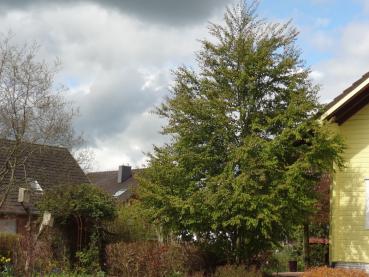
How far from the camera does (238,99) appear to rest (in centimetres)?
1650

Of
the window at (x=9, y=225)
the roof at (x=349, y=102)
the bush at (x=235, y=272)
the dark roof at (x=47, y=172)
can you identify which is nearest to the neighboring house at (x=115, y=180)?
the dark roof at (x=47, y=172)

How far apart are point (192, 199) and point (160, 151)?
199cm

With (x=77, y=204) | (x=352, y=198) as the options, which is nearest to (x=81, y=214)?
(x=77, y=204)

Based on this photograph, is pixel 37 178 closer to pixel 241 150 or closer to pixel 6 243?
pixel 6 243

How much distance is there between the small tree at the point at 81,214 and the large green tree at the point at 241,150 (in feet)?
15.0

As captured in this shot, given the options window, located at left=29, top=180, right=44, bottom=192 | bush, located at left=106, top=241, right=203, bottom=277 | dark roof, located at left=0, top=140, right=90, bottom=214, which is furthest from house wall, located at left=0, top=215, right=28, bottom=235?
bush, located at left=106, top=241, right=203, bottom=277

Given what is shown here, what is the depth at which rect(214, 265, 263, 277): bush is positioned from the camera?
14828 millimetres

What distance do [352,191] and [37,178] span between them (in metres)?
19.3

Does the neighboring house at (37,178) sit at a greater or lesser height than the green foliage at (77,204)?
greater

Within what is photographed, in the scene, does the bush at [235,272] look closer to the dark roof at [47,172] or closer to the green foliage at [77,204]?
the green foliage at [77,204]

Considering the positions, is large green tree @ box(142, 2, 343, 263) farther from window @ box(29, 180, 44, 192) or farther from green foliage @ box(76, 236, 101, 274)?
window @ box(29, 180, 44, 192)

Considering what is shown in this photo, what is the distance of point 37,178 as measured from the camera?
32188mm

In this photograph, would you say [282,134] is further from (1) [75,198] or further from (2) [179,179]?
(1) [75,198]

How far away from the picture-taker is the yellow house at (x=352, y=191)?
1702 centimetres
